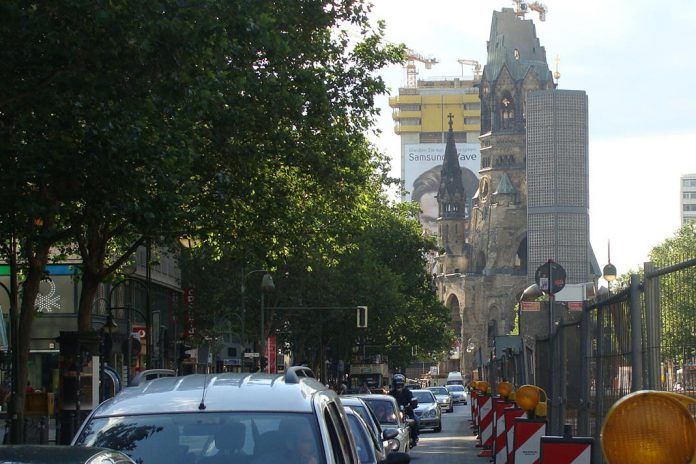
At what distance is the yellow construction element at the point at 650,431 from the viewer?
5.73 m

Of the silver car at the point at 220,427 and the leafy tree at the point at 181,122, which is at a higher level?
the leafy tree at the point at 181,122

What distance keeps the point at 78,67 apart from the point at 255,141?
460 inches

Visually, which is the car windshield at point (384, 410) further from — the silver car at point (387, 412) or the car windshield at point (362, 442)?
the car windshield at point (362, 442)

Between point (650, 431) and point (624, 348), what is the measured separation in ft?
18.2

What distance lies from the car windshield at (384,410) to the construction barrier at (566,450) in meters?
13.2

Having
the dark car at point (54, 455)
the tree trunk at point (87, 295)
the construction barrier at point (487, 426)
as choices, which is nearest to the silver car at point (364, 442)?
the dark car at point (54, 455)

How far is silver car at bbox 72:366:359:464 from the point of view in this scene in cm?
761

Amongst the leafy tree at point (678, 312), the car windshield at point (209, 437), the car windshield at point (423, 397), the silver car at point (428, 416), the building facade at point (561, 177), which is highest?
the building facade at point (561, 177)

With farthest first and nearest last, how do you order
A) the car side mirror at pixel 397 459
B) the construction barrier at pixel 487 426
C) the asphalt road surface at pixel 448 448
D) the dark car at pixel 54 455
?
1. the construction barrier at pixel 487 426
2. the asphalt road surface at pixel 448 448
3. the car side mirror at pixel 397 459
4. the dark car at pixel 54 455

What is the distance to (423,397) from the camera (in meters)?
50.0

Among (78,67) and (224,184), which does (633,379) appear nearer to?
(78,67)

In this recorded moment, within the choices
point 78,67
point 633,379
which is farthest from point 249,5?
point 633,379

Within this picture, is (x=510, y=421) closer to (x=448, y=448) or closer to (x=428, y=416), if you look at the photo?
(x=448, y=448)

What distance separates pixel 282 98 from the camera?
28.8m
